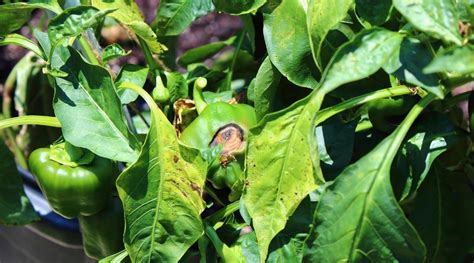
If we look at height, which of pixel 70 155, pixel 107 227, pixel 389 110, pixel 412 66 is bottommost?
pixel 107 227

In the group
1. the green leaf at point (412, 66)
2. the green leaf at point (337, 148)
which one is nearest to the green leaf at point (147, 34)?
the green leaf at point (337, 148)

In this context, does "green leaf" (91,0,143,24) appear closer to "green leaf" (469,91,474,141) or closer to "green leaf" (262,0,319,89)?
"green leaf" (262,0,319,89)

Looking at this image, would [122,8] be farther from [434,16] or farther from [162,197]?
[434,16]

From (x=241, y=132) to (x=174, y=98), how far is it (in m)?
0.13

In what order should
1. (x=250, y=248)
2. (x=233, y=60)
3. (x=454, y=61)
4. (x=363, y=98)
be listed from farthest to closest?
1. (x=233, y=60)
2. (x=250, y=248)
3. (x=363, y=98)
4. (x=454, y=61)

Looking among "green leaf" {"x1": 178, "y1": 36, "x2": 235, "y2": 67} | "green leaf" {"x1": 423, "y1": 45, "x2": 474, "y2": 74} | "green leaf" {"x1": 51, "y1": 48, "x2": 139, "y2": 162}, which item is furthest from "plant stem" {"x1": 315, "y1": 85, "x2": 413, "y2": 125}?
"green leaf" {"x1": 178, "y1": 36, "x2": 235, "y2": 67}

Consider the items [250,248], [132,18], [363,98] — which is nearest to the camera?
[363,98]

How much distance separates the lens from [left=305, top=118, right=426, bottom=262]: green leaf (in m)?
0.68

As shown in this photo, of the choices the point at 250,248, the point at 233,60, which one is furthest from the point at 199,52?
the point at 250,248

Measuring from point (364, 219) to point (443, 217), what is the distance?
215 millimetres

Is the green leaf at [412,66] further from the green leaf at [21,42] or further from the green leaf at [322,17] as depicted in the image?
the green leaf at [21,42]

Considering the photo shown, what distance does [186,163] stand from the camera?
2.63 ft

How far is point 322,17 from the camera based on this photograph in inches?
28.5

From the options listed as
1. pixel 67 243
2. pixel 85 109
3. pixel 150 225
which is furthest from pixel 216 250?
pixel 67 243
